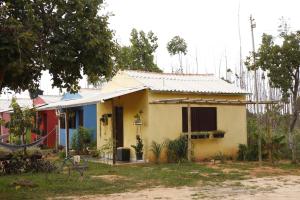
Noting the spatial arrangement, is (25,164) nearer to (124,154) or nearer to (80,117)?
(124,154)

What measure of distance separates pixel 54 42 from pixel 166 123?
7.76 metres

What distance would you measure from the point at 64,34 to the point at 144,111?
7283 mm

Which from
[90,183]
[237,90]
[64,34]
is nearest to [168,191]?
[90,183]

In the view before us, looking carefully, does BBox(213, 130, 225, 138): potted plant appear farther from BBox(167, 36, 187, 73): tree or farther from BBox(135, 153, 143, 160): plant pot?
BBox(167, 36, 187, 73): tree

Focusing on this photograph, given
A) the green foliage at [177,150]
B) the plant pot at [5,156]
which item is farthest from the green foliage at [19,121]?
the green foliage at [177,150]

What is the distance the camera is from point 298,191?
955 cm

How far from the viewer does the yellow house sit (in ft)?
51.7

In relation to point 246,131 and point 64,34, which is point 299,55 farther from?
point 64,34

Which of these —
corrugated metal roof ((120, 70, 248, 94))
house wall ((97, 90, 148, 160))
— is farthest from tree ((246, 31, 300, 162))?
house wall ((97, 90, 148, 160))

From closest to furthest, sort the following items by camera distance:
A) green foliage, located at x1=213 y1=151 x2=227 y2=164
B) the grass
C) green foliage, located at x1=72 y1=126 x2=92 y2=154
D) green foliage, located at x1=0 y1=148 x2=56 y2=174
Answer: the grass → green foliage, located at x1=0 y1=148 x2=56 y2=174 → green foliage, located at x1=213 y1=151 x2=227 y2=164 → green foliage, located at x1=72 y1=126 x2=92 y2=154

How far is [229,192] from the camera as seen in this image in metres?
9.46

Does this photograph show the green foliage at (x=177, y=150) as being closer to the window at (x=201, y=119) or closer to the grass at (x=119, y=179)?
the grass at (x=119, y=179)

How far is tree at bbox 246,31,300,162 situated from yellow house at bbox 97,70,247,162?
196cm

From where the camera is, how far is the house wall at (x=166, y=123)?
15719mm
